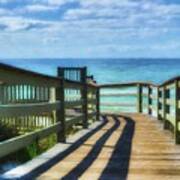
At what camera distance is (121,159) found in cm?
796

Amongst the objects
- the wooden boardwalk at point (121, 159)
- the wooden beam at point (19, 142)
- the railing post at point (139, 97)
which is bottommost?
the wooden boardwalk at point (121, 159)

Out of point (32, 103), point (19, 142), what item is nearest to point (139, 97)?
point (32, 103)

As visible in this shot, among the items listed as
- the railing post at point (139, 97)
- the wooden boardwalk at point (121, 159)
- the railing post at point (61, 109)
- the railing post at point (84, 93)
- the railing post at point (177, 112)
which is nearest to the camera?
the wooden boardwalk at point (121, 159)

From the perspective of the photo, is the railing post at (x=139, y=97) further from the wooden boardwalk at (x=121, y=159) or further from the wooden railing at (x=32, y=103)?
the wooden boardwalk at (x=121, y=159)

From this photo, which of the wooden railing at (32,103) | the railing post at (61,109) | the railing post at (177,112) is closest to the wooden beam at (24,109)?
the wooden railing at (32,103)

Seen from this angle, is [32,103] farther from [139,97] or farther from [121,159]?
[139,97]

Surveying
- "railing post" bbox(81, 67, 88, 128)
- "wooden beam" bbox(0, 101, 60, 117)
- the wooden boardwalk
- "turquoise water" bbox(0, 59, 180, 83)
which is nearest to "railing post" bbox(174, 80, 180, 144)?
the wooden boardwalk

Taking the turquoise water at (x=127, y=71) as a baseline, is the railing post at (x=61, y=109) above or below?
below

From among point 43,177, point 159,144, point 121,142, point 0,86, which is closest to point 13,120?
point 121,142

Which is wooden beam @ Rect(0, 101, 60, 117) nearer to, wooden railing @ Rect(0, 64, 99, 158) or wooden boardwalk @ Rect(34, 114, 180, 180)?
wooden railing @ Rect(0, 64, 99, 158)

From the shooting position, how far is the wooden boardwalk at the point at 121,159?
6.64m

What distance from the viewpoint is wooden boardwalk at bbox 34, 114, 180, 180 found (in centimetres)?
664

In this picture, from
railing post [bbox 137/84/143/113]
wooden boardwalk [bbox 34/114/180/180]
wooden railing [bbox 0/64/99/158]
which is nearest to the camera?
wooden railing [bbox 0/64/99/158]

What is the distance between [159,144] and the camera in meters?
10.0
